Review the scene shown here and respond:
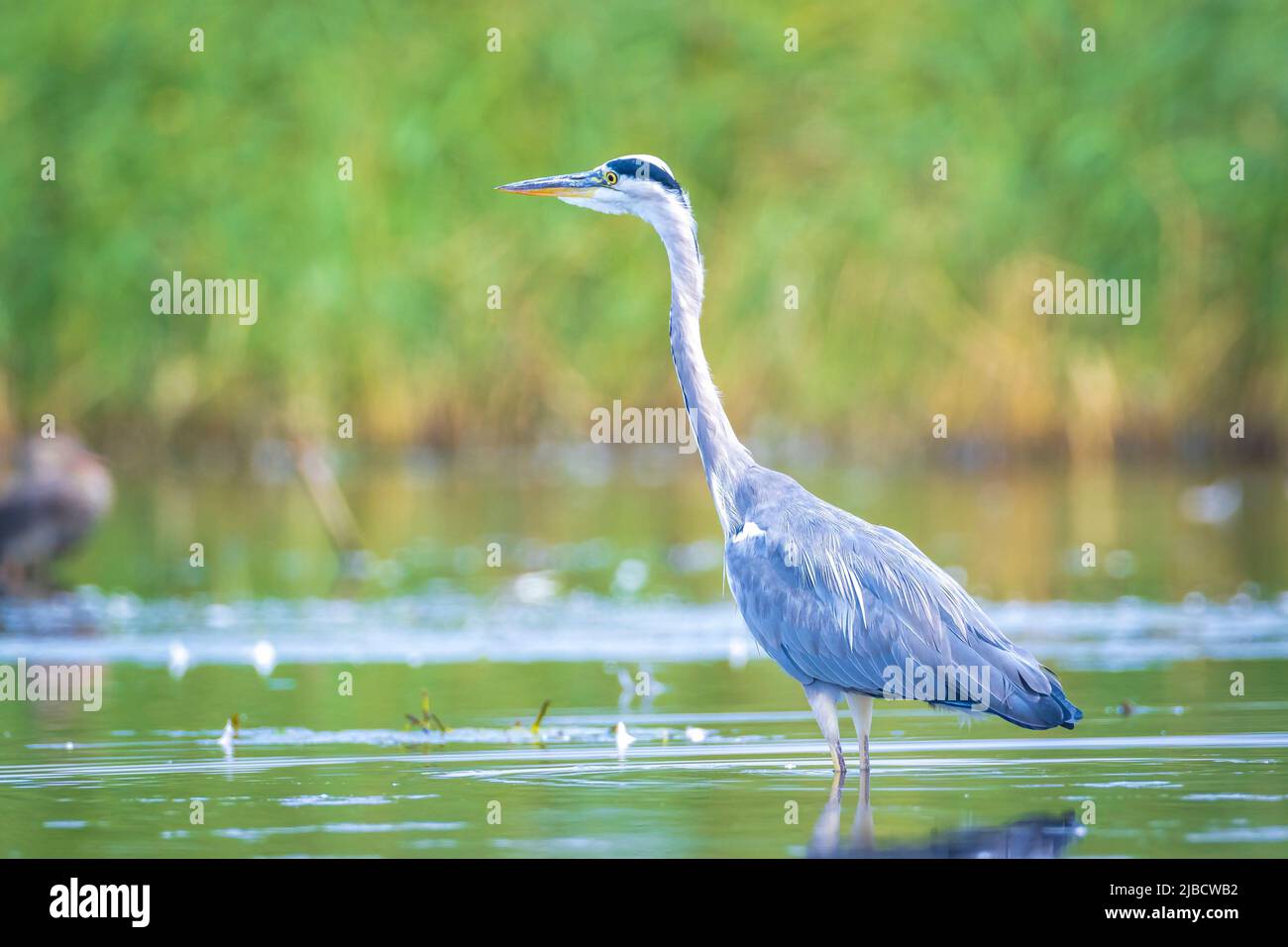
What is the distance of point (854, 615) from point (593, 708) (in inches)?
92.5

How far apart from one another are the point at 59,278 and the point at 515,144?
18.4 feet

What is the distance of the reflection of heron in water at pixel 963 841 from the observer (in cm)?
714

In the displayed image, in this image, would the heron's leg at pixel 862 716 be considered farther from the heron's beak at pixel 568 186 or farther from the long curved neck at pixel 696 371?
the heron's beak at pixel 568 186

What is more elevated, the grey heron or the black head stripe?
the black head stripe

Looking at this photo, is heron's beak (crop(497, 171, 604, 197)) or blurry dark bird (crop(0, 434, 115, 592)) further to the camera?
blurry dark bird (crop(0, 434, 115, 592))

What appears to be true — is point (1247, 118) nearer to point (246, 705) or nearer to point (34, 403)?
point (34, 403)

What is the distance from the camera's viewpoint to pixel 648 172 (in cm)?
1023

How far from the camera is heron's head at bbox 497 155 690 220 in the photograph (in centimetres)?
1022

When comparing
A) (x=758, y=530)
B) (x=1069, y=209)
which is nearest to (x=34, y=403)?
(x=1069, y=209)

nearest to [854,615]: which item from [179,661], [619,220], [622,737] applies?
[622,737]

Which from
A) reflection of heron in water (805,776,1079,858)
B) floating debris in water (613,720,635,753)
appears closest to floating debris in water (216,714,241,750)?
floating debris in water (613,720,635,753)

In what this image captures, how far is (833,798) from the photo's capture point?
26.9 ft

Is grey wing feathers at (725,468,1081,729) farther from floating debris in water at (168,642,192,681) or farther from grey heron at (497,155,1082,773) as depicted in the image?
floating debris in water at (168,642,192,681)

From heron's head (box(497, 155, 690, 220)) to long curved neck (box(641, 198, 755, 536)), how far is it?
0.03 m
